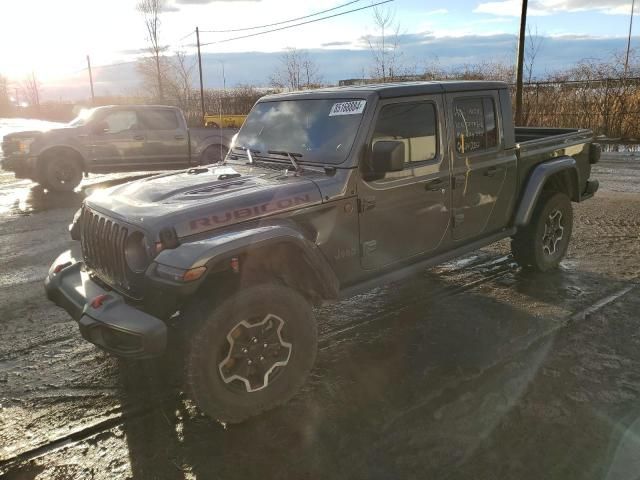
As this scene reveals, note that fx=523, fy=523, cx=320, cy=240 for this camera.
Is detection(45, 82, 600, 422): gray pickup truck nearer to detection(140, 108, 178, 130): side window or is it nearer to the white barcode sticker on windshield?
the white barcode sticker on windshield

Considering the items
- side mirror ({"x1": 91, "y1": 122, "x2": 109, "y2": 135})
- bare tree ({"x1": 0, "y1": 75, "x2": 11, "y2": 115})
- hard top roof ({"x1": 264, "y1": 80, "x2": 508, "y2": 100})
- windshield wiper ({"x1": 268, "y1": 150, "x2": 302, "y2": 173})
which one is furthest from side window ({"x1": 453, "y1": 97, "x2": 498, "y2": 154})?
bare tree ({"x1": 0, "y1": 75, "x2": 11, "y2": 115})

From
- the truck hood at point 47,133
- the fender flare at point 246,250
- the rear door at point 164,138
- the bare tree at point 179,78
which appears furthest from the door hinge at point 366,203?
the bare tree at point 179,78

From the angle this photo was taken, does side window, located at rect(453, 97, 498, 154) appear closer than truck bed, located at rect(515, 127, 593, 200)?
Yes

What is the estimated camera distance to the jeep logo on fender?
3055mm

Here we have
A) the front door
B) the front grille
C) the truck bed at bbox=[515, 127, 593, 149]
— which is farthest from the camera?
the truck bed at bbox=[515, 127, 593, 149]

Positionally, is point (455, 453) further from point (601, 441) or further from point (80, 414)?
point (80, 414)

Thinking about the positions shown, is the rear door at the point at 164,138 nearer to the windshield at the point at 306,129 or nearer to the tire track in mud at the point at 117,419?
the windshield at the point at 306,129

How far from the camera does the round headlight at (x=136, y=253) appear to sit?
304cm

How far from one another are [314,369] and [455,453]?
125 centimetres

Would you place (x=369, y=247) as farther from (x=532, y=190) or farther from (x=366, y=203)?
(x=532, y=190)

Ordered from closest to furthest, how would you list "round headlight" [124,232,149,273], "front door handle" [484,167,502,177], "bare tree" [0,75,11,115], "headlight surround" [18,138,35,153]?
1. "round headlight" [124,232,149,273]
2. "front door handle" [484,167,502,177]
3. "headlight surround" [18,138,35,153]
4. "bare tree" [0,75,11,115]

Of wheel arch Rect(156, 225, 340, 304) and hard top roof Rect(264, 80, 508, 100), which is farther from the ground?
hard top roof Rect(264, 80, 508, 100)

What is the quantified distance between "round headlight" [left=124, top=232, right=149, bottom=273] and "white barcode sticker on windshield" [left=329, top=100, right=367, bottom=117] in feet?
5.56

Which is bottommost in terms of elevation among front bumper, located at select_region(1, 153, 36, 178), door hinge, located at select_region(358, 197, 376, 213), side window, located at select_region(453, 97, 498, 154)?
front bumper, located at select_region(1, 153, 36, 178)
